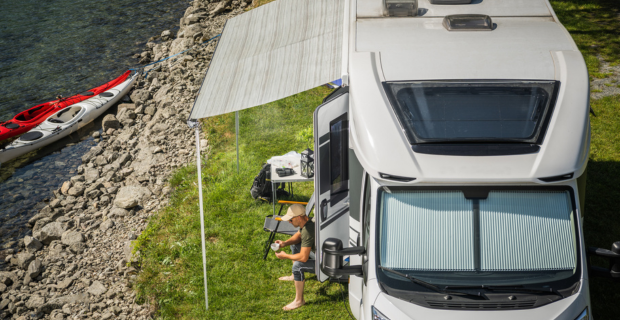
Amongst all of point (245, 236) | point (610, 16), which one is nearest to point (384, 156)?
point (245, 236)

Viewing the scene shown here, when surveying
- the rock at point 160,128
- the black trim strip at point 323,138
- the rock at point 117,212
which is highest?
the black trim strip at point 323,138

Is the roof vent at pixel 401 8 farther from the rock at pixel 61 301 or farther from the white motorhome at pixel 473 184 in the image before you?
the rock at pixel 61 301

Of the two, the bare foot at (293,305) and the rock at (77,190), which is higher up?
the bare foot at (293,305)

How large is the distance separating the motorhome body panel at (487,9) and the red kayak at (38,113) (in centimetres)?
1297

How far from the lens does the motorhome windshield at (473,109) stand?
4.36 m

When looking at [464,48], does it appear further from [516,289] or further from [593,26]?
[593,26]

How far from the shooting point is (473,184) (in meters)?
4.22

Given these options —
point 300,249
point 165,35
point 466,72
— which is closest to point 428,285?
point 466,72

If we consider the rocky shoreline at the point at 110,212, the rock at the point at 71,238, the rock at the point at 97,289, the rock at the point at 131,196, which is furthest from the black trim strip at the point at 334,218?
the rock at the point at 71,238

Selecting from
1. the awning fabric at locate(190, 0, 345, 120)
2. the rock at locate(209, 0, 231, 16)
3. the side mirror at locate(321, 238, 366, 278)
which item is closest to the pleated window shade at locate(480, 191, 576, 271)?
the side mirror at locate(321, 238, 366, 278)

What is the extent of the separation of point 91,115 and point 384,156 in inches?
543

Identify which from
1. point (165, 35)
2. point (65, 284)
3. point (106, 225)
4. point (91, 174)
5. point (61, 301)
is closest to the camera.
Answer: point (61, 301)

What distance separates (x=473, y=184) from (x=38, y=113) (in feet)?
51.4

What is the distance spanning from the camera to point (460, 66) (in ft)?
16.0
